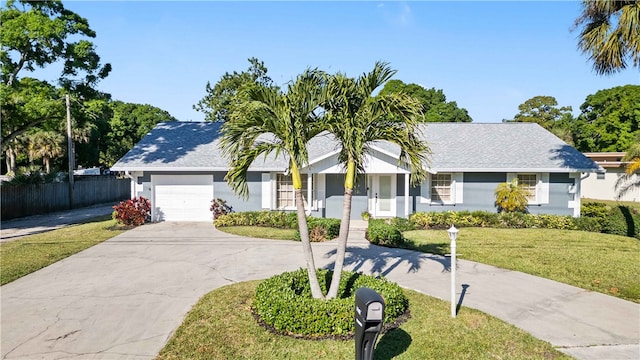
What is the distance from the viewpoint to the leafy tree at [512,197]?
16109 mm

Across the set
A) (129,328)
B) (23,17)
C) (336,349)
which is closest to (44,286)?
(129,328)

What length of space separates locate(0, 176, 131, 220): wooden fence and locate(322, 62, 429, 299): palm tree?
1899 centimetres

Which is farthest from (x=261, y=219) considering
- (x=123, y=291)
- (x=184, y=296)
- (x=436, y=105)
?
(x=436, y=105)

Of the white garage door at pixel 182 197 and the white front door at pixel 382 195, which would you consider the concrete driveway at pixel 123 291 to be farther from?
the white front door at pixel 382 195

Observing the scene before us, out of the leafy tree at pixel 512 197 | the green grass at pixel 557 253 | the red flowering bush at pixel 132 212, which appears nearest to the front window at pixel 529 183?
the leafy tree at pixel 512 197

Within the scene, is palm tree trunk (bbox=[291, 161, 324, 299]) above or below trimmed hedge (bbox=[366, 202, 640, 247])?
above

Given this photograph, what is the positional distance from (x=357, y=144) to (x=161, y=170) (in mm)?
13093

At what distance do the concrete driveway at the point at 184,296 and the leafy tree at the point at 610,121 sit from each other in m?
37.9

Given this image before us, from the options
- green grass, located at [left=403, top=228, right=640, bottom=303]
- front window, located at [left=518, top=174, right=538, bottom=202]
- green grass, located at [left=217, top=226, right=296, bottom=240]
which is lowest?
green grass, located at [left=403, top=228, right=640, bottom=303]

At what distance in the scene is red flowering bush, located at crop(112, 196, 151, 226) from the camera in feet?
51.8

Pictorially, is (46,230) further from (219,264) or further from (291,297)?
(291,297)

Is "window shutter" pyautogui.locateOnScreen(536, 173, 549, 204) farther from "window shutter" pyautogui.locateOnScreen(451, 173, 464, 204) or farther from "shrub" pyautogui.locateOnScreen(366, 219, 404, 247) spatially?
"shrub" pyautogui.locateOnScreen(366, 219, 404, 247)

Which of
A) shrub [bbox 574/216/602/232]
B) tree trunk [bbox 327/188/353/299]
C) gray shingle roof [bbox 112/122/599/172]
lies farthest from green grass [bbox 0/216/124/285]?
shrub [bbox 574/216/602/232]

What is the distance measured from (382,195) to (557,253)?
7.39 metres
